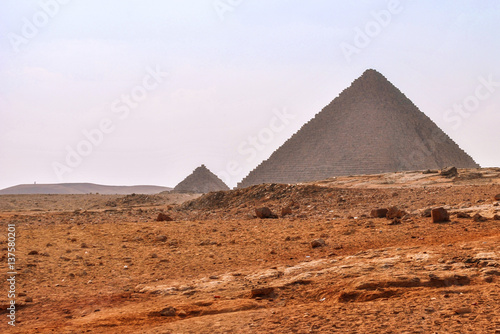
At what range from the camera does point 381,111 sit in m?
60.9

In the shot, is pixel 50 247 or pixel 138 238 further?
pixel 138 238

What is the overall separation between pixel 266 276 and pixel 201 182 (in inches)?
2039

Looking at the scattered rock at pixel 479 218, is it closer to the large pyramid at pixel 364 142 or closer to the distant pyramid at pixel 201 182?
the large pyramid at pixel 364 142

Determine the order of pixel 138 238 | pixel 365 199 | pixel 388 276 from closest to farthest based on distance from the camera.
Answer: pixel 388 276
pixel 138 238
pixel 365 199

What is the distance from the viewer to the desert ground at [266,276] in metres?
4.21

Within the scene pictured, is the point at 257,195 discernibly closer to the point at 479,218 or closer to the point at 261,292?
the point at 479,218

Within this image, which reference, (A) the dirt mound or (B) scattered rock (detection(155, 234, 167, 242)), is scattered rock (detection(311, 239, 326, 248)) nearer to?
(B) scattered rock (detection(155, 234, 167, 242))

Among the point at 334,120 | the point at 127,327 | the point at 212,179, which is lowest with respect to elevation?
the point at 127,327

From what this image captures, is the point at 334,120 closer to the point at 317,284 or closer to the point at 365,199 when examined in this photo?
the point at 365,199

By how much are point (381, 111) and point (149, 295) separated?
2287 inches

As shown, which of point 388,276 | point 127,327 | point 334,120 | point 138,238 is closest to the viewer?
point 127,327

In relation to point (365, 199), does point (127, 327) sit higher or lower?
lower

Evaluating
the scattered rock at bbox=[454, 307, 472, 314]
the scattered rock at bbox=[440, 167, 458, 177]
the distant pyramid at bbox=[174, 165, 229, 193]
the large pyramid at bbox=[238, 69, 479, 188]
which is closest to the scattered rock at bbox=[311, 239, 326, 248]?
the scattered rock at bbox=[454, 307, 472, 314]

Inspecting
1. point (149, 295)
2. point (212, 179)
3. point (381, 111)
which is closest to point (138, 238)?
point (149, 295)
